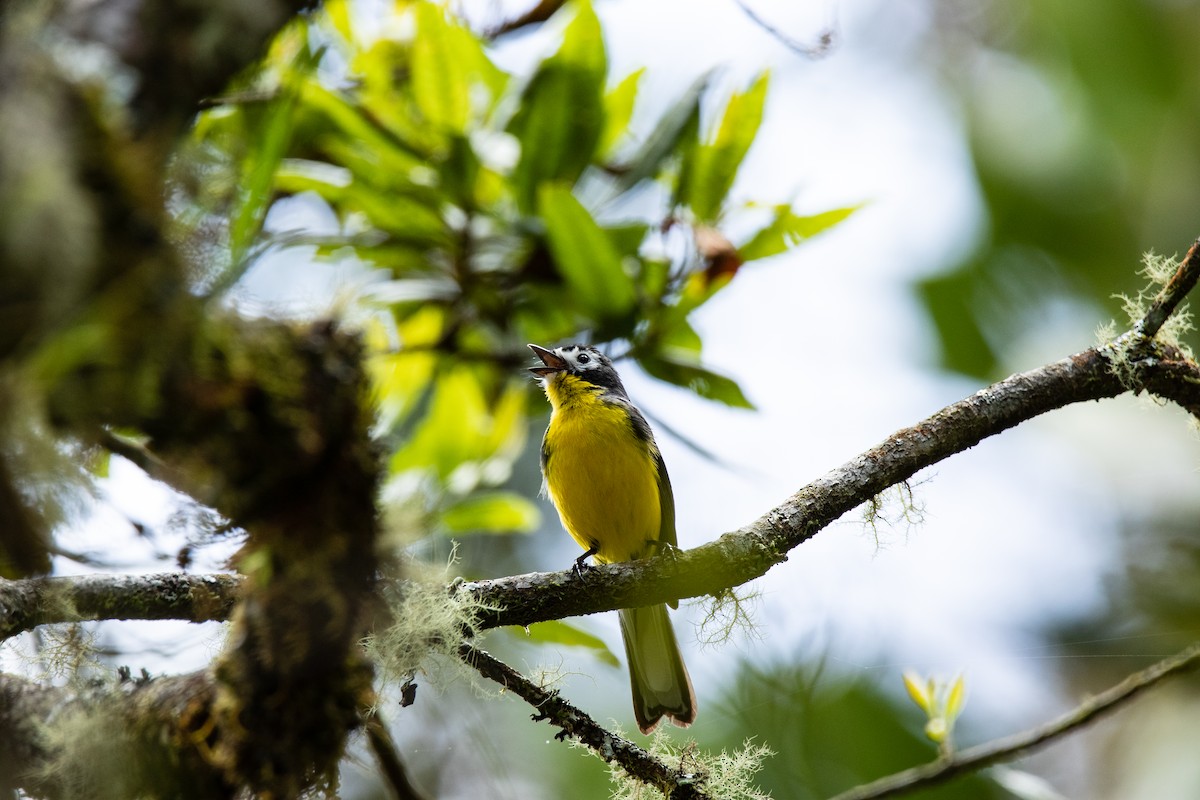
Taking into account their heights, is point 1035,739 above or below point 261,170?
below

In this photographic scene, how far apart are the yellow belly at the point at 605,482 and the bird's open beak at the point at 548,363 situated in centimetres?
21

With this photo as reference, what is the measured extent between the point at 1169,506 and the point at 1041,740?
3705 millimetres

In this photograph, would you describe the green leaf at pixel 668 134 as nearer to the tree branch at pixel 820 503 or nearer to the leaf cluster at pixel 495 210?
the leaf cluster at pixel 495 210

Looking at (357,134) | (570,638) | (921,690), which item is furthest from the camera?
(357,134)

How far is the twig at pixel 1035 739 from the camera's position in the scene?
266 cm

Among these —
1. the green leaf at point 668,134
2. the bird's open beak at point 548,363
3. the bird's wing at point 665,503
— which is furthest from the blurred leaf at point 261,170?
the bird's wing at point 665,503

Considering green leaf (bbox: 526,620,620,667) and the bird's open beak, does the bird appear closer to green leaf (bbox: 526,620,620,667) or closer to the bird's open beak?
the bird's open beak

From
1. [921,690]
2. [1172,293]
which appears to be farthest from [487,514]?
[1172,293]

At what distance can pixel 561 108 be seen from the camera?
134 inches

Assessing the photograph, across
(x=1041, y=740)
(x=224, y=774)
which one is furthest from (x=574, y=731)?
(x=1041, y=740)

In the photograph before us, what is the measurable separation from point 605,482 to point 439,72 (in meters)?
1.75

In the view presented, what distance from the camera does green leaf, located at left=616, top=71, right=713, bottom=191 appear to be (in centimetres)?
336

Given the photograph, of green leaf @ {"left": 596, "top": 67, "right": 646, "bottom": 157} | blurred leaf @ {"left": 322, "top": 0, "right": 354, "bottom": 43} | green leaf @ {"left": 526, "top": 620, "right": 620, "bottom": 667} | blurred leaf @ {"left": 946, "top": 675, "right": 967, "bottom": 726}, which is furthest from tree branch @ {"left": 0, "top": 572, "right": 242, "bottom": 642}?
blurred leaf @ {"left": 322, "top": 0, "right": 354, "bottom": 43}

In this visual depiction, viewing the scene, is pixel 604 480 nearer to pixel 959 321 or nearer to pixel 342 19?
pixel 342 19
